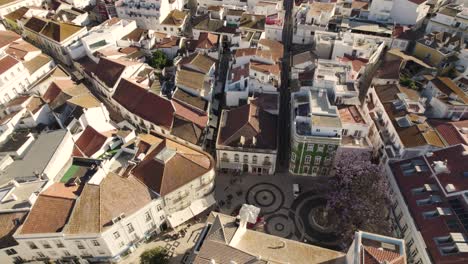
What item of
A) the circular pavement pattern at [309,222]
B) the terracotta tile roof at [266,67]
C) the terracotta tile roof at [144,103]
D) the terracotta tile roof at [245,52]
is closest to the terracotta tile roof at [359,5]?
the terracotta tile roof at [266,67]

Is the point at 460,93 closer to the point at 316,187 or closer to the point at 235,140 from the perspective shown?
the point at 316,187

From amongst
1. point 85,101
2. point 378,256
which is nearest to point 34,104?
point 85,101

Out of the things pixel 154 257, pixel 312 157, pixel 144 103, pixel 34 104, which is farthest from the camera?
pixel 34 104

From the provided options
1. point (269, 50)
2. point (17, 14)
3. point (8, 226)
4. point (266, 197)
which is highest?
point (17, 14)

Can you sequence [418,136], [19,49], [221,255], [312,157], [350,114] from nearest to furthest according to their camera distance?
[221,255] → [418,136] → [312,157] → [350,114] → [19,49]

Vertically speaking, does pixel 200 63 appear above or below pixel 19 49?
below

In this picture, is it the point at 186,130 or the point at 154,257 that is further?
the point at 186,130

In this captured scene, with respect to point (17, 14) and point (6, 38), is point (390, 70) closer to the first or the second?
point (6, 38)
